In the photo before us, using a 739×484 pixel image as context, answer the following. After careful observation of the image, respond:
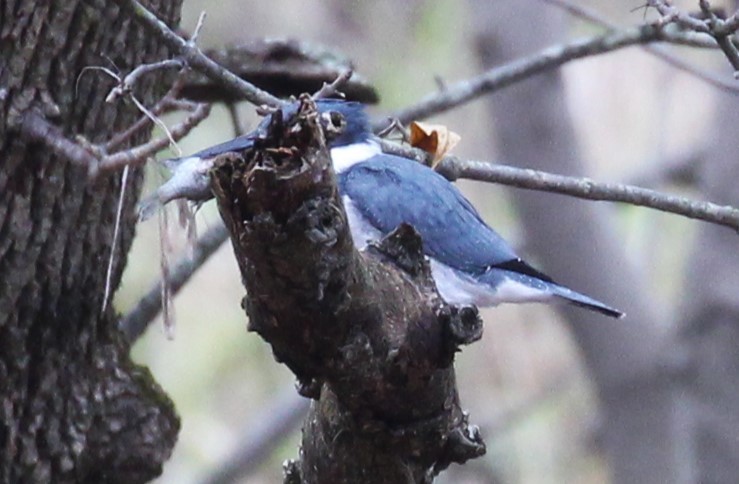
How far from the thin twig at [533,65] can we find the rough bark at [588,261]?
161 centimetres

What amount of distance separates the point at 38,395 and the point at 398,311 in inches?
33.2

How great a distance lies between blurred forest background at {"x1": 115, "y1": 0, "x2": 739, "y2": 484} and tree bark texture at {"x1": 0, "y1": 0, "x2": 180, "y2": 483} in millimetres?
2522

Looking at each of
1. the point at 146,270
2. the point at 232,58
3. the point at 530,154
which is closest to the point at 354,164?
the point at 232,58

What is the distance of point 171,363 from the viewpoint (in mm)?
6277

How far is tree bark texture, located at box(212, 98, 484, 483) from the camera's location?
162 cm

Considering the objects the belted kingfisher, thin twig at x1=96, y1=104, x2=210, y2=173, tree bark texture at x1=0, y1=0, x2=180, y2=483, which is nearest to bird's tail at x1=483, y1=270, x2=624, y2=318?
the belted kingfisher

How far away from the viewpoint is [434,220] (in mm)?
2920

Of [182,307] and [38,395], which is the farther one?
[182,307]

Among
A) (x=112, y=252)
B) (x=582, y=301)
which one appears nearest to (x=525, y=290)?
(x=582, y=301)

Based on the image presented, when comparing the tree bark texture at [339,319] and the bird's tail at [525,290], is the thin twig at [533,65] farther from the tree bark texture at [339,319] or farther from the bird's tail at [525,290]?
the tree bark texture at [339,319]

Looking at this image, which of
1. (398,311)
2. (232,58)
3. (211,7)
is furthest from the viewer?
(211,7)

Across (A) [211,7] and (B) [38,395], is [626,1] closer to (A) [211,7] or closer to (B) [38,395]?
(A) [211,7]

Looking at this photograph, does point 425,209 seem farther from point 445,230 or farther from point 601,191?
point 601,191

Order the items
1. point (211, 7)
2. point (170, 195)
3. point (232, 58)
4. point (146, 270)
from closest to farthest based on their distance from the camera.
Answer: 1. point (170, 195)
2. point (232, 58)
3. point (146, 270)
4. point (211, 7)
